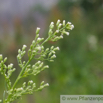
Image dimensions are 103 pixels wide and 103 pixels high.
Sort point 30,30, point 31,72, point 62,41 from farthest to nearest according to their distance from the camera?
1. point 30,30
2. point 62,41
3. point 31,72

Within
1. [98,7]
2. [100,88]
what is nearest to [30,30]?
[98,7]

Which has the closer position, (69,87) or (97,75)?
(69,87)

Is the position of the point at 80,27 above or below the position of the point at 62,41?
above

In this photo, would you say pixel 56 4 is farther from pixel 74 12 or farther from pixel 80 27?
pixel 80 27

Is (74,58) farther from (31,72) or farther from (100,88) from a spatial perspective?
(31,72)

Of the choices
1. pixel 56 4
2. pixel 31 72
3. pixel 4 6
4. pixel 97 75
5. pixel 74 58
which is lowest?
pixel 31 72

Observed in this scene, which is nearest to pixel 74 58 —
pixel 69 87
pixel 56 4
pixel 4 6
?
pixel 69 87

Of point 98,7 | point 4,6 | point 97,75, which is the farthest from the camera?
point 4,6
